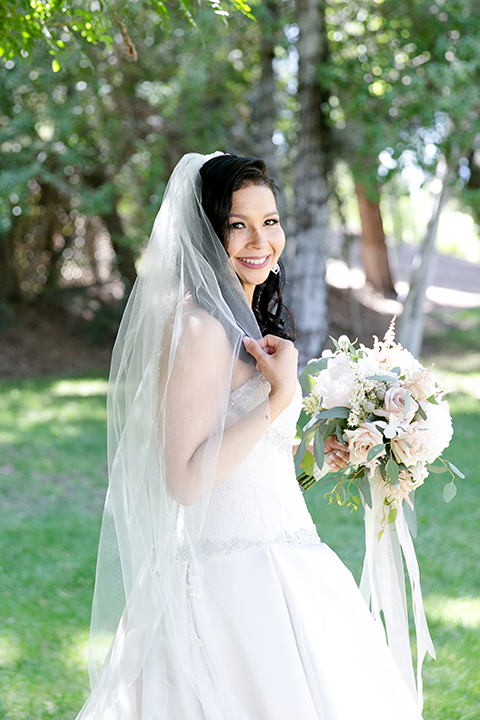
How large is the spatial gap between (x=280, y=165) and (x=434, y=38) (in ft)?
12.5

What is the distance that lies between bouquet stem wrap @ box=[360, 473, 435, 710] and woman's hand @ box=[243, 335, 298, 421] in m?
0.72

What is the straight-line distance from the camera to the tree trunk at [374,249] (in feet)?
58.2

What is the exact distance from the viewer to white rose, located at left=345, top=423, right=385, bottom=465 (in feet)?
7.96

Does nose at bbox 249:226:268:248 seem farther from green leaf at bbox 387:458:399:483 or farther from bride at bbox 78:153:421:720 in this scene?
green leaf at bbox 387:458:399:483

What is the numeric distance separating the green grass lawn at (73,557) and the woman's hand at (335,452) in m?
1.70

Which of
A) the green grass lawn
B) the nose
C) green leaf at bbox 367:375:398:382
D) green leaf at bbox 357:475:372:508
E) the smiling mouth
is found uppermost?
the nose

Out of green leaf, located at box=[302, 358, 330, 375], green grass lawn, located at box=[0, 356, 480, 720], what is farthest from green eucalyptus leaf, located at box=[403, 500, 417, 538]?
green grass lawn, located at box=[0, 356, 480, 720]

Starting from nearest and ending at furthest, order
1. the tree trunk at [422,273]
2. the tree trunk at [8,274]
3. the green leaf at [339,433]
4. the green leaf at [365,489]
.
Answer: the green leaf at [339,433], the green leaf at [365,489], the tree trunk at [422,273], the tree trunk at [8,274]

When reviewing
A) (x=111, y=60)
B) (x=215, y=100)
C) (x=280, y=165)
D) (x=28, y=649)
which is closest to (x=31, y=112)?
(x=111, y=60)

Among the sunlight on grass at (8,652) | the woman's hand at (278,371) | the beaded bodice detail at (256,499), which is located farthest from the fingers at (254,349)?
the sunlight on grass at (8,652)

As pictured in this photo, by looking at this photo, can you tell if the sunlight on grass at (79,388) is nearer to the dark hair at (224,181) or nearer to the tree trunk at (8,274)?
the tree trunk at (8,274)

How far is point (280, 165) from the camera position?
41.0 feet

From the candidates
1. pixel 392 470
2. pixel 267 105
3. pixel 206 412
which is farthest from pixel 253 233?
pixel 267 105

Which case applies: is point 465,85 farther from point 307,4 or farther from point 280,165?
point 280,165
